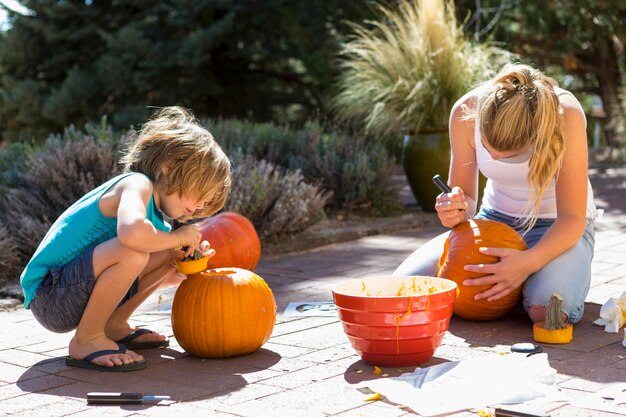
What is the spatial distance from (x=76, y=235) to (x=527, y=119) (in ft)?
5.84

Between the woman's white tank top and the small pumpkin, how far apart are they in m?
0.51

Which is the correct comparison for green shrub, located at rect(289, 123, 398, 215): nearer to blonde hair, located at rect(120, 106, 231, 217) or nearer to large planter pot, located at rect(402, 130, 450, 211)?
large planter pot, located at rect(402, 130, 450, 211)

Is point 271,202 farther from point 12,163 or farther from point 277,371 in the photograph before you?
point 277,371

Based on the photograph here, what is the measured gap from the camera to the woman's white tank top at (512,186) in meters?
3.58

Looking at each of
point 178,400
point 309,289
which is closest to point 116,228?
point 178,400

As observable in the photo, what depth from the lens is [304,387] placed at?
2797 millimetres

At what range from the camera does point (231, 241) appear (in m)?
4.62

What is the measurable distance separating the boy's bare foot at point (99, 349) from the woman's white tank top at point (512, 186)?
65.7 inches

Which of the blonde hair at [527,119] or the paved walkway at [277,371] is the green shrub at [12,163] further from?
the blonde hair at [527,119]

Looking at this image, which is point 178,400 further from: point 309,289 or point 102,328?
point 309,289

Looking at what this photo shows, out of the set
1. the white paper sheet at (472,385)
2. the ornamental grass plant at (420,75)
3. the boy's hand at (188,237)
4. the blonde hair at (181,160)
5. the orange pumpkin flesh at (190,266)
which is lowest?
the white paper sheet at (472,385)

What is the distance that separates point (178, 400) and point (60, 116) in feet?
36.3

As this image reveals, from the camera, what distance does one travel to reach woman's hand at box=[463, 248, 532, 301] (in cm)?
339

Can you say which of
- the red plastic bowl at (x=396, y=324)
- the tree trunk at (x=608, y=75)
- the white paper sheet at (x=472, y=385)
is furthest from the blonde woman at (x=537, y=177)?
the tree trunk at (x=608, y=75)
